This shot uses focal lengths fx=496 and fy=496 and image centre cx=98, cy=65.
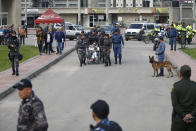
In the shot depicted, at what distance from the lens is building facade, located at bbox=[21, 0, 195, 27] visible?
88.7 metres

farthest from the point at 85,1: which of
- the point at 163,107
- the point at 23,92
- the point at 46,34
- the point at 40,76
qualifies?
the point at 23,92

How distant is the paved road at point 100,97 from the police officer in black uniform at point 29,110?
156 inches

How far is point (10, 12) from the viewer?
6000cm

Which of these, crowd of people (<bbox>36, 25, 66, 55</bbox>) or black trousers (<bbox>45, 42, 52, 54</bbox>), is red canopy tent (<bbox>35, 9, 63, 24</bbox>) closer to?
black trousers (<bbox>45, 42, 52, 54</bbox>)

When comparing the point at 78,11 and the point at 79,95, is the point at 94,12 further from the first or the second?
the point at 79,95

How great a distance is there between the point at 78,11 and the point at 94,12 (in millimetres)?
4545

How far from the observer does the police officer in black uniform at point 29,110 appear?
21.0 feet

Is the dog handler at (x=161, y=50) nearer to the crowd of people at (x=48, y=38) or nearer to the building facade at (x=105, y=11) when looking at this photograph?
the crowd of people at (x=48, y=38)

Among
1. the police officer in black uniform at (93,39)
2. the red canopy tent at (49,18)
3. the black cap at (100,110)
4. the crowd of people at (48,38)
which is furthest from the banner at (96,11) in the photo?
the black cap at (100,110)

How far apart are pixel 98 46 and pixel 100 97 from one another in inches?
405

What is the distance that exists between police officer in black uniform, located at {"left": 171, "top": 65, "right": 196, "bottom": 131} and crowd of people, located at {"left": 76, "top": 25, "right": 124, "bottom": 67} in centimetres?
1600

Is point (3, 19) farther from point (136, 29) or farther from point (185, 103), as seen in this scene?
point (185, 103)

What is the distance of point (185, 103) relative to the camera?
735 centimetres

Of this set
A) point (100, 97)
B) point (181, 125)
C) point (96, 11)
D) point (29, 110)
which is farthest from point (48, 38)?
point (96, 11)
